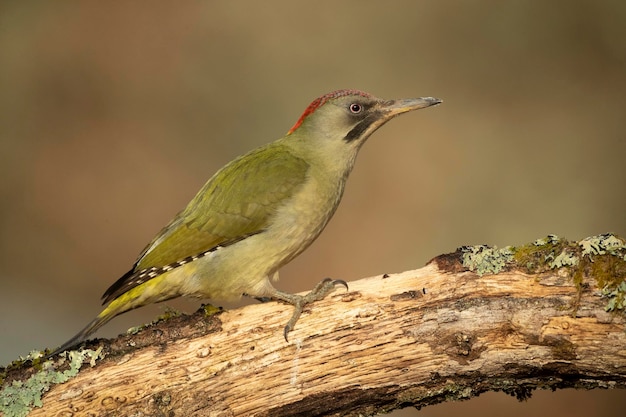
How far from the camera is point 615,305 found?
3.35m

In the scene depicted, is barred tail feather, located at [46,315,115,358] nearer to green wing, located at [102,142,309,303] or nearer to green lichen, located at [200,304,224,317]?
green wing, located at [102,142,309,303]

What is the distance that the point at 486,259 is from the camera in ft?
12.0

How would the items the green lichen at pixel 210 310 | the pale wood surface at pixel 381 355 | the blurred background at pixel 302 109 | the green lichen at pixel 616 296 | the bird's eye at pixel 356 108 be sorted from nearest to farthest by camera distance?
the green lichen at pixel 616 296 < the pale wood surface at pixel 381 355 < the green lichen at pixel 210 310 < the bird's eye at pixel 356 108 < the blurred background at pixel 302 109

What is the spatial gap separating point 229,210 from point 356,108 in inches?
44.2

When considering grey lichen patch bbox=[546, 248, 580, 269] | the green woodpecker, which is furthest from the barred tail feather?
grey lichen patch bbox=[546, 248, 580, 269]

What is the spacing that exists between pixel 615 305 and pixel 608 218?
469 cm

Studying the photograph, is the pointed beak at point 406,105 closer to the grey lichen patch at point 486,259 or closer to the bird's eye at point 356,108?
the bird's eye at point 356,108

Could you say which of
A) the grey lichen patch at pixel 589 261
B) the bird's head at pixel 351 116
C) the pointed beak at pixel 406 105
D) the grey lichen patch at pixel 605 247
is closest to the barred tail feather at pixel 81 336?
the bird's head at pixel 351 116

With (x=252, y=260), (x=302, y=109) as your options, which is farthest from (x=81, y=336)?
(x=302, y=109)

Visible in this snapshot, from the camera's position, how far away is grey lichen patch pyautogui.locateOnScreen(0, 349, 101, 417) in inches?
147

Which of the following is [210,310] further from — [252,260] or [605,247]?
[605,247]

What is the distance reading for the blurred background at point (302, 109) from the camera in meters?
8.20

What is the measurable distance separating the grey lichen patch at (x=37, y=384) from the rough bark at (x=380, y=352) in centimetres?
5

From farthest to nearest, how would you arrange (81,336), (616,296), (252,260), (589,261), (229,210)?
(229,210), (252,260), (81,336), (589,261), (616,296)
